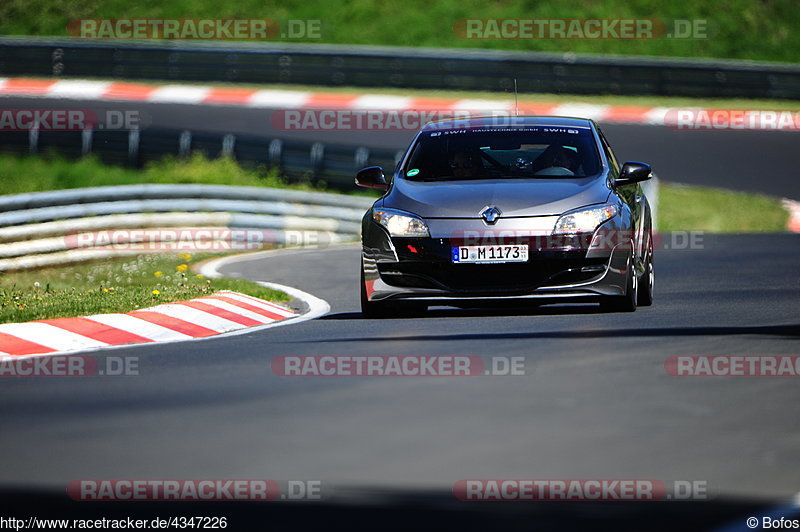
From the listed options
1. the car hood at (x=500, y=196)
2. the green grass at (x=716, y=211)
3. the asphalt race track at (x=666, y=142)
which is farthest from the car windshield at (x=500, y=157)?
the asphalt race track at (x=666, y=142)

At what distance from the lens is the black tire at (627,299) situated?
11.5 meters

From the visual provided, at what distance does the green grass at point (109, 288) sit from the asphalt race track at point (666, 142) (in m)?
8.81

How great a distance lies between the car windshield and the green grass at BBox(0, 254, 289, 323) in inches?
86.1

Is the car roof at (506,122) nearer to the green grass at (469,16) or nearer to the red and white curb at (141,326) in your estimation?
the red and white curb at (141,326)

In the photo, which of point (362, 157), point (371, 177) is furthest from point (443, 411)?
point (362, 157)

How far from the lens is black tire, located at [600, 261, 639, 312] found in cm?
1146

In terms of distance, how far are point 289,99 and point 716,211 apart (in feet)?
36.7

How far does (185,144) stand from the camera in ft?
83.9

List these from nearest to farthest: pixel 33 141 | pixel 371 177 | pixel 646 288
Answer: pixel 371 177 → pixel 646 288 → pixel 33 141

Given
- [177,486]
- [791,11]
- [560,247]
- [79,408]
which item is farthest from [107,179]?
[791,11]

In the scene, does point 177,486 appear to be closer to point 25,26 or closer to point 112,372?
point 112,372

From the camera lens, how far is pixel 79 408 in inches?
306

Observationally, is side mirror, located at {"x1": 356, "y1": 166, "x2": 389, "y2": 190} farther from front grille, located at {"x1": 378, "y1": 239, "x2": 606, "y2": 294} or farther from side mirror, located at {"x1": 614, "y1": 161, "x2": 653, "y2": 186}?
side mirror, located at {"x1": 614, "y1": 161, "x2": 653, "y2": 186}

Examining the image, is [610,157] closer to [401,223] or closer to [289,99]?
[401,223]
